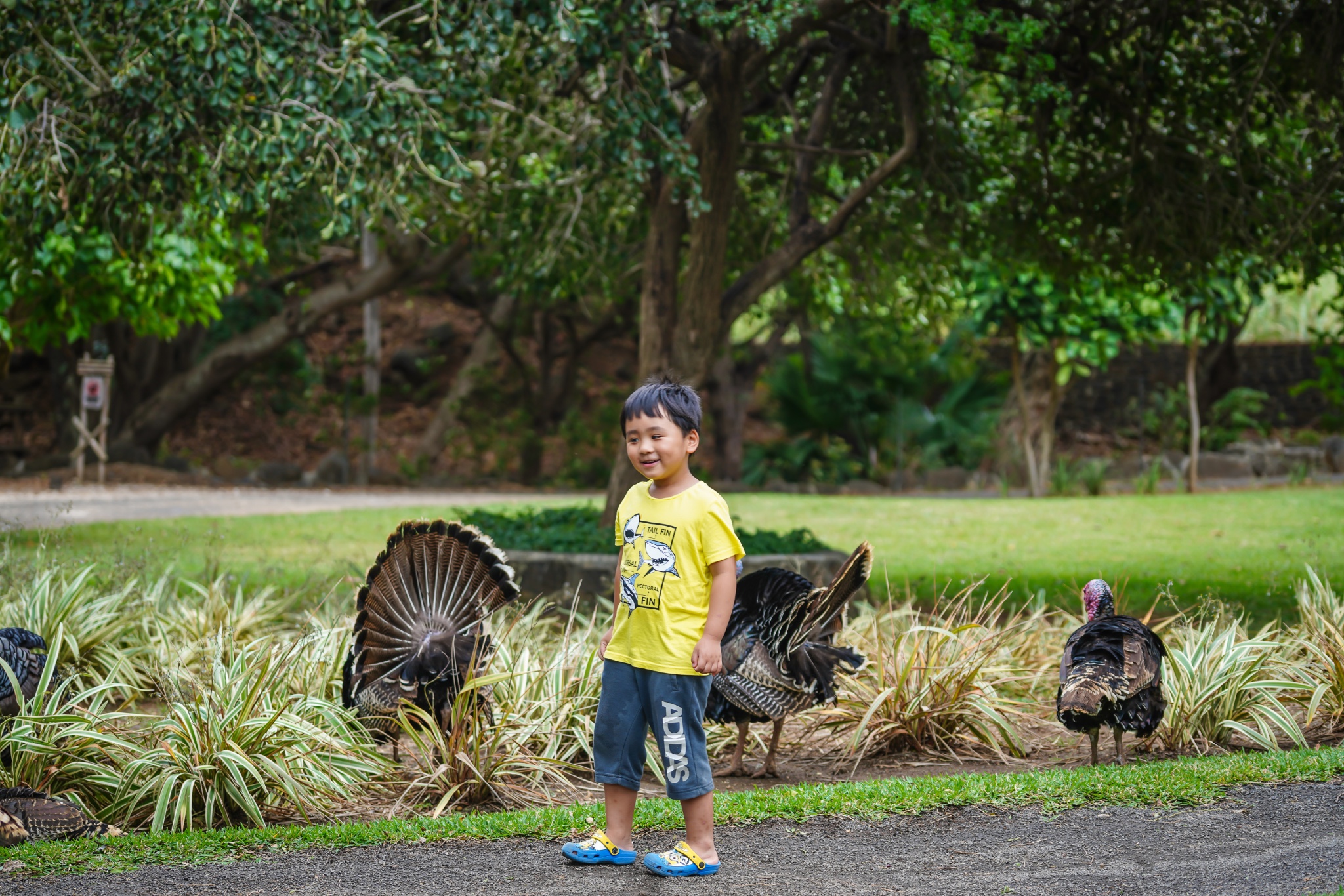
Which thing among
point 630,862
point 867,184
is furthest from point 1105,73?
point 630,862

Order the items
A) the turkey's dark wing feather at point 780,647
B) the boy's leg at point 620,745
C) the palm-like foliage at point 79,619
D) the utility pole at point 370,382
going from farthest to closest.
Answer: the utility pole at point 370,382 < the palm-like foliage at point 79,619 < the turkey's dark wing feather at point 780,647 < the boy's leg at point 620,745

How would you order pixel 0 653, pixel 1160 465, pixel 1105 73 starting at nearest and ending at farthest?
pixel 0 653 → pixel 1105 73 → pixel 1160 465

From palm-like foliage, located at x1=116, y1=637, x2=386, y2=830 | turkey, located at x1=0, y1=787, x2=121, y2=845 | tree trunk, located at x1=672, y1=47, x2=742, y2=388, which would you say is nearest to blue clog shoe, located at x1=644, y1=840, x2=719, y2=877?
palm-like foliage, located at x1=116, y1=637, x2=386, y2=830

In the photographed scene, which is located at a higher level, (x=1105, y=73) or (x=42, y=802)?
(x=1105, y=73)

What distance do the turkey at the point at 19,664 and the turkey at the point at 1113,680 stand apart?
153 inches

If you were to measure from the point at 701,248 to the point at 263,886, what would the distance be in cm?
581

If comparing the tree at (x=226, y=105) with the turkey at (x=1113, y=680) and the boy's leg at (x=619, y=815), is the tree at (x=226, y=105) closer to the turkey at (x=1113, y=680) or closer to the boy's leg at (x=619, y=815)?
the boy's leg at (x=619, y=815)

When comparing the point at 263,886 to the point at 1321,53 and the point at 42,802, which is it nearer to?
the point at 42,802

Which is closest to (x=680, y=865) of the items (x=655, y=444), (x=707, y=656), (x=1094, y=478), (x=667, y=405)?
(x=707, y=656)

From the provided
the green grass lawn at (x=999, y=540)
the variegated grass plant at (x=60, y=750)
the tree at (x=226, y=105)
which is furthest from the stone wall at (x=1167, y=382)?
the variegated grass plant at (x=60, y=750)

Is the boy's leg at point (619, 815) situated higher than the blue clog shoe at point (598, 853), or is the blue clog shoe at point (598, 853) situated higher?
the boy's leg at point (619, 815)

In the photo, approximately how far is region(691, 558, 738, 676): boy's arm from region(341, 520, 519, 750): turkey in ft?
4.09

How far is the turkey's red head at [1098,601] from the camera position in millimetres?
4832

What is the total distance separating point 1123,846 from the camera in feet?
11.8
